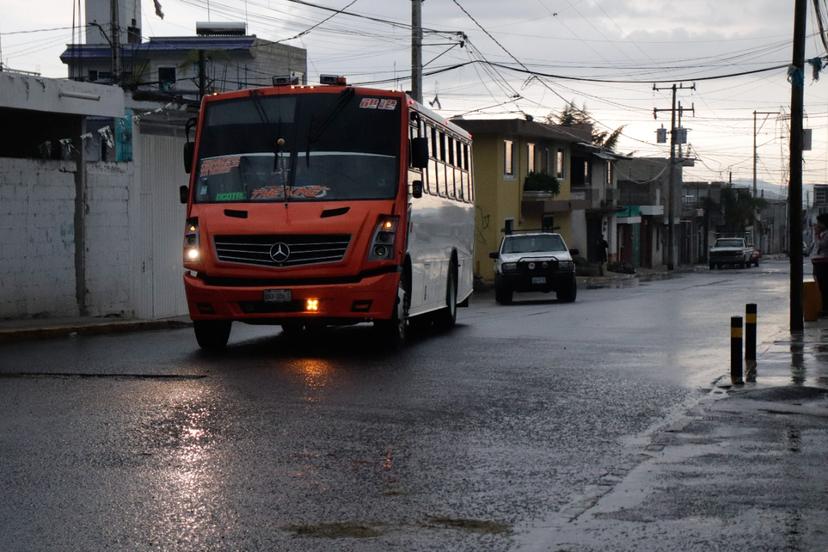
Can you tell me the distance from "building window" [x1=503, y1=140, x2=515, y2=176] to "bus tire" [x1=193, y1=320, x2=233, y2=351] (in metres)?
39.3

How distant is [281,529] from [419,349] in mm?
9990

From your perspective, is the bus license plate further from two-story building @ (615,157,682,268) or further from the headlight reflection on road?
two-story building @ (615,157,682,268)

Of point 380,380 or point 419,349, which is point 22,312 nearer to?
point 419,349

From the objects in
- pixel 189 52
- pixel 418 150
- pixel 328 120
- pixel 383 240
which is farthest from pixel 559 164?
pixel 383 240

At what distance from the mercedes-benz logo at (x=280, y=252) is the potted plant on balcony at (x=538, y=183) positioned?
140ft

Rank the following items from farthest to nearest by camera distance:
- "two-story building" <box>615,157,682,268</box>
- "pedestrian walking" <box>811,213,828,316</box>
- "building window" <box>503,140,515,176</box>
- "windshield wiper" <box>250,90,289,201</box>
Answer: "two-story building" <box>615,157,682,268</box> → "building window" <box>503,140,515,176</box> → "pedestrian walking" <box>811,213,828,316</box> → "windshield wiper" <box>250,90,289,201</box>

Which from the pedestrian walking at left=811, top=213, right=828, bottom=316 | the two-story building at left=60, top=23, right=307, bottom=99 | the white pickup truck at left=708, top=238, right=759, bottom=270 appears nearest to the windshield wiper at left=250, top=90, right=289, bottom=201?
the pedestrian walking at left=811, top=213, right=828, bottom=316

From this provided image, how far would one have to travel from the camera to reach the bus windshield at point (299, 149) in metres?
15.7

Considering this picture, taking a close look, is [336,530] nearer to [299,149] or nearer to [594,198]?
[299,149]

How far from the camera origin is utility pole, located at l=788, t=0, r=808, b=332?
68.0 ft

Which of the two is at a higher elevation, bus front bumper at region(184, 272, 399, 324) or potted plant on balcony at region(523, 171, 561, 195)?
potted plant on balcony at region(523, 171, 561, 195)

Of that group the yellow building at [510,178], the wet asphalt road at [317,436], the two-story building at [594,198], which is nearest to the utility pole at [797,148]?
the wet asphalt road at [317,436]

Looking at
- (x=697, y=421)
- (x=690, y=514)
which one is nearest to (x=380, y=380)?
(x=697, y=421)

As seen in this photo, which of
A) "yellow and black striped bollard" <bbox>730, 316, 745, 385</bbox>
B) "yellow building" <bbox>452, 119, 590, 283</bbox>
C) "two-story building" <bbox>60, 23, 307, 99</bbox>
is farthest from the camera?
"two-story building" <bbox>60, 23, 307, 99</bbox>
